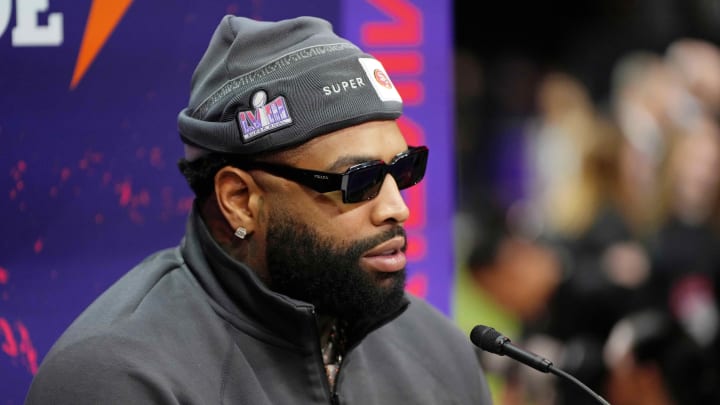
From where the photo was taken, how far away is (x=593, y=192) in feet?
20.8

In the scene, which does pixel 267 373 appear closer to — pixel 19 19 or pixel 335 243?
pixel 335 243

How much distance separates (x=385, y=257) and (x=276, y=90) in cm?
42

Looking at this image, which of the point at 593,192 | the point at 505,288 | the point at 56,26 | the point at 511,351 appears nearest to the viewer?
the point at 511,351

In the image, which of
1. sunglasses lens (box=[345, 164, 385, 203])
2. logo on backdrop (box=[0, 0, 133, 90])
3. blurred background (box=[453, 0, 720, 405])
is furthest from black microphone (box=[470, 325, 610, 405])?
blurred background (box=[453, 0, 720, 405])

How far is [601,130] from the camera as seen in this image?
Result: 21.3 feet

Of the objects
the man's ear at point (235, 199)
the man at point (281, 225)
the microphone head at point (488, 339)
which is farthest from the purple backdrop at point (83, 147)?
the microphone head at point (488, 339)

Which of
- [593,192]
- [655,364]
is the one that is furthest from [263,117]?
[593,192]

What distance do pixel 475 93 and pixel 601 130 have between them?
3.15 ft

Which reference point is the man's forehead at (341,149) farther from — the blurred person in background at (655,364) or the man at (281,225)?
the blurred person in background at (655,364)

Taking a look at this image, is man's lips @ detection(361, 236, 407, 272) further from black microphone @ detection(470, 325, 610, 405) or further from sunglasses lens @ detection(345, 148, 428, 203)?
black microphone @ detection(470, 325, 610, 405)

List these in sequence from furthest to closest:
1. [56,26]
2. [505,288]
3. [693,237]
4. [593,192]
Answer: [505,288] < [593,192] < [693,237] < [56,26]

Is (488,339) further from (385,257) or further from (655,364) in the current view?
(655,364)

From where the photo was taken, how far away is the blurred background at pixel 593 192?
19.1 feet

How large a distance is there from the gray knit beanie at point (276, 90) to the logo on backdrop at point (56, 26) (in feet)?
1.21
